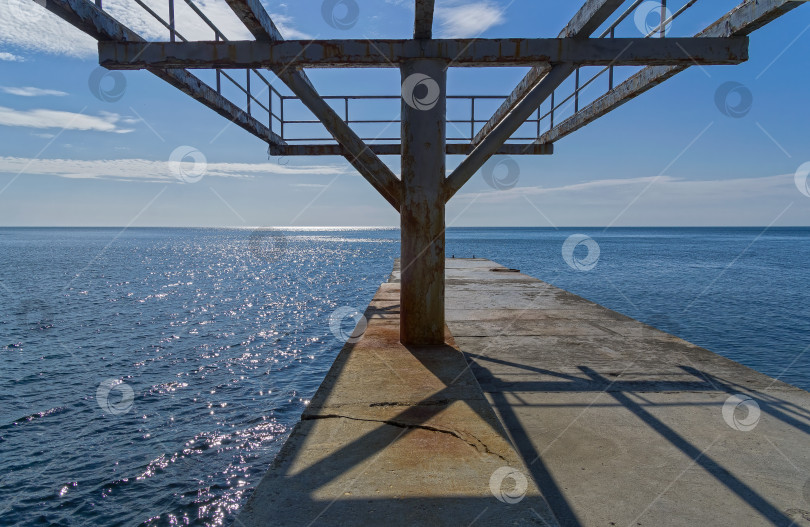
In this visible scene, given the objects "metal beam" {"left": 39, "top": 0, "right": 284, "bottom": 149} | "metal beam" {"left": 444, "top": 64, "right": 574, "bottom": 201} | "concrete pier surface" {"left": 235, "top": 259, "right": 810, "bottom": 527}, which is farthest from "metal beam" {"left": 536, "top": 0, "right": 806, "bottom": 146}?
"metal beam" {"left": 39, "top": 0, "right": 284, "bottom": 149}

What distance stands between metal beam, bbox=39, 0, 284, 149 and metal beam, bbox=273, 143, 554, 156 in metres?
1.19

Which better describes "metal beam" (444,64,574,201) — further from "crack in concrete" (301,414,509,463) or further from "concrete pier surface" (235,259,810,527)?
"crack in concrete" (301,414,509,463)

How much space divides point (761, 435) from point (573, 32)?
4462mm

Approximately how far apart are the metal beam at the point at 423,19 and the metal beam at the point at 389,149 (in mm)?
4424

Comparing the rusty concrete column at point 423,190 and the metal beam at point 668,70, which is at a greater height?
the metal beam at point 668,70

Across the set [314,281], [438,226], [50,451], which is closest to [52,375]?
[50,451]

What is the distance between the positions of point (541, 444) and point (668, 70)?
4.80 m

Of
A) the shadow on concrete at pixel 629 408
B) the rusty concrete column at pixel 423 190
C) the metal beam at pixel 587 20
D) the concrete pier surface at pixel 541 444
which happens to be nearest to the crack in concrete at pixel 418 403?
the concrete pier surface at pixel 541 444

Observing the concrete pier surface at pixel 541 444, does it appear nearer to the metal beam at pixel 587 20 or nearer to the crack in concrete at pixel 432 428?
the crack in concrete at pixel 432 428

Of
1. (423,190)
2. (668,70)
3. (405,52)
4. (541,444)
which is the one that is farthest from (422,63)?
(541,444)

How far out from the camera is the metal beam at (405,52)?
211 inches

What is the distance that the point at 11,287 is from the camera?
105 feet

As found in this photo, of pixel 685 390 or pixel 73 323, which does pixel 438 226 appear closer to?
pixel 685 390

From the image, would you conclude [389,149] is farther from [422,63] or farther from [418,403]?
[418,403]
